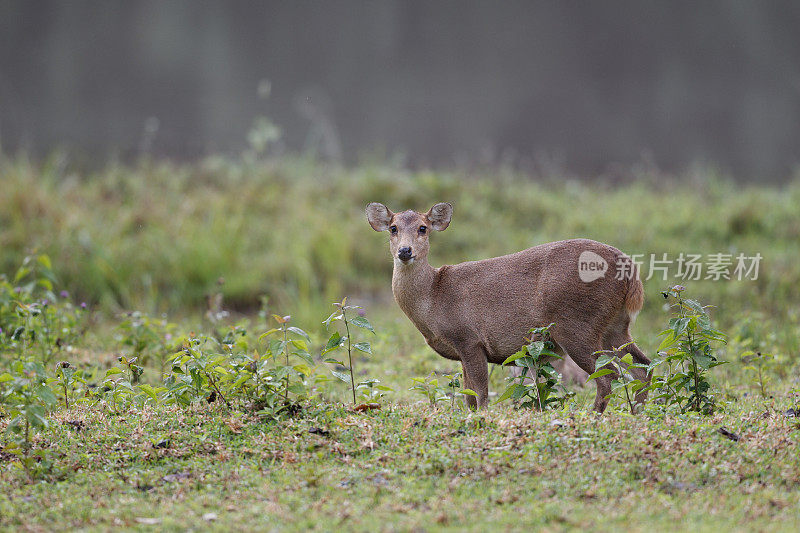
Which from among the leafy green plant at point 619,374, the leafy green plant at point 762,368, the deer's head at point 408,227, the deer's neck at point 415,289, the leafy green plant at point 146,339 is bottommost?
the leafy green plant at point 762,368

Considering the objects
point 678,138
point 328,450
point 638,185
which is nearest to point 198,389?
point 328,450

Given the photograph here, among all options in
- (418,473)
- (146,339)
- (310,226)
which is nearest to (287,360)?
(418,473)

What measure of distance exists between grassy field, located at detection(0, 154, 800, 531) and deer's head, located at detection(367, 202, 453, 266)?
888 mm

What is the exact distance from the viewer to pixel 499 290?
598cm

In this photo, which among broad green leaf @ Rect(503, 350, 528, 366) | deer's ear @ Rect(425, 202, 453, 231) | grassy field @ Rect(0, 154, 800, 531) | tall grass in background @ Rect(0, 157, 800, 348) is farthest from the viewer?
tall grass in background @ Rect(0, 157, 800, 348)

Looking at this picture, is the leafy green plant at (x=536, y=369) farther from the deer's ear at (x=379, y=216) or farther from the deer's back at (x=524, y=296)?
the deer's ear at (x=379, y=216)

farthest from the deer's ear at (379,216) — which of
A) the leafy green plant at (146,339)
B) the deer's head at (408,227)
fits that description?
the leafy green plant at (146,339)

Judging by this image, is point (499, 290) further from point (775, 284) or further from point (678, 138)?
point (678, 138)

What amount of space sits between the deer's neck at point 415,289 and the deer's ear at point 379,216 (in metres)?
0.36

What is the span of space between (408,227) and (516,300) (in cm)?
84

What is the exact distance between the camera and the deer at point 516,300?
5738mm

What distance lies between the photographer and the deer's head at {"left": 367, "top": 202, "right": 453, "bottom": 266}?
6.02m

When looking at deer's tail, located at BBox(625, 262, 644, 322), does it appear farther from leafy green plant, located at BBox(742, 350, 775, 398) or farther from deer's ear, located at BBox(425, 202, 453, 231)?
deer's ear, located at BBox(425, 202, 453, 231)

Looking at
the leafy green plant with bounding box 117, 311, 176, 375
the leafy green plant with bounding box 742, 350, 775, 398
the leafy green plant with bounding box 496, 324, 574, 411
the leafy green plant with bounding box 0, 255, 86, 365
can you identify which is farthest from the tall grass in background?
the leafy green plant with bounding box 496, 324, 574, 411
